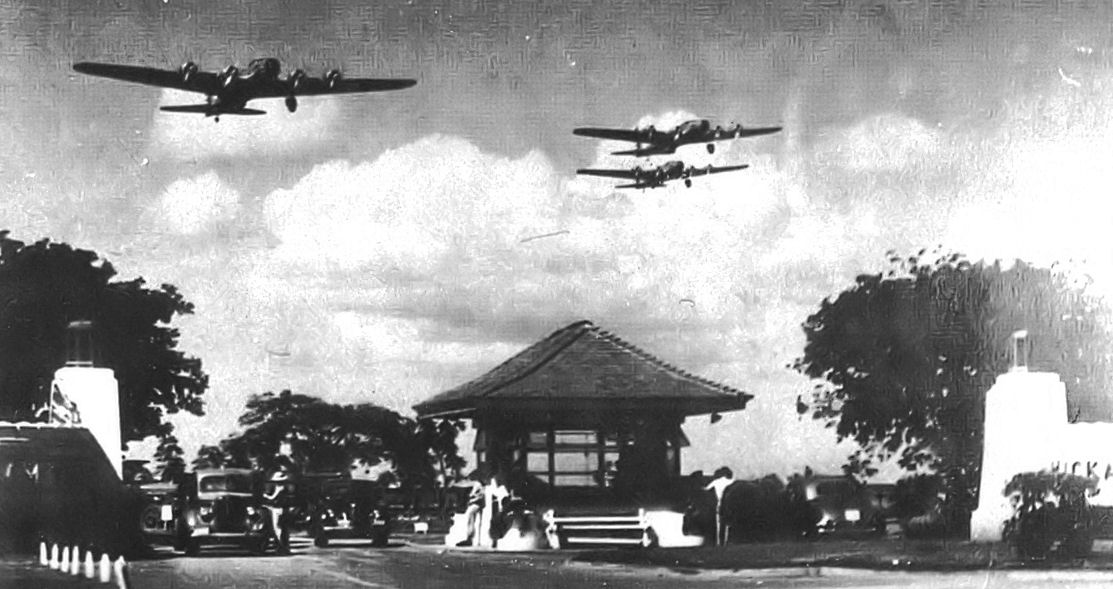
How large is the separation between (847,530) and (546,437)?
1469mm

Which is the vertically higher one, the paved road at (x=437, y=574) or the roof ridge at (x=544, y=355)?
the roof ridge at (x=544, y=355)

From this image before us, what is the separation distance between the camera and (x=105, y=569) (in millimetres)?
6617

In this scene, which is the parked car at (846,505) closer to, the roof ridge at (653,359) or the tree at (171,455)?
the roof ridge at (653,359)

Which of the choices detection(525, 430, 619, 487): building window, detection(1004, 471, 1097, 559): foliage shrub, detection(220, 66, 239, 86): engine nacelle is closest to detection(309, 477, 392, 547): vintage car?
detection(525, 430, 619, 487): building window

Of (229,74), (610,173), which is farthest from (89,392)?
(610,173)

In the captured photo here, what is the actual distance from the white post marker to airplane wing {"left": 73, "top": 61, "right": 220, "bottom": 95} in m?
2.03

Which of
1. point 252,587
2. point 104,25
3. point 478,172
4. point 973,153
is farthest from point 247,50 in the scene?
point 973,153

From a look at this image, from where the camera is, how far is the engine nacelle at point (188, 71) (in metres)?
6.51

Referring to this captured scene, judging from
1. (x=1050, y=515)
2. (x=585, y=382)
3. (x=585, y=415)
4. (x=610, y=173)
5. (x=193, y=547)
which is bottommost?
(x=193, y=547)

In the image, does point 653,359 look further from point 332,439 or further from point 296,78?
point 296,78

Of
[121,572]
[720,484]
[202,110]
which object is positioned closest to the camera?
[202,110]

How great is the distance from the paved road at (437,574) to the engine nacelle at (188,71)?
81.3 inches

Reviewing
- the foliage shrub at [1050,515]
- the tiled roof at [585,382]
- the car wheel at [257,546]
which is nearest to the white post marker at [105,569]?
the car wheel at [257,546]

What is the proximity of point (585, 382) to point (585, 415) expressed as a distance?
0.22 metres
